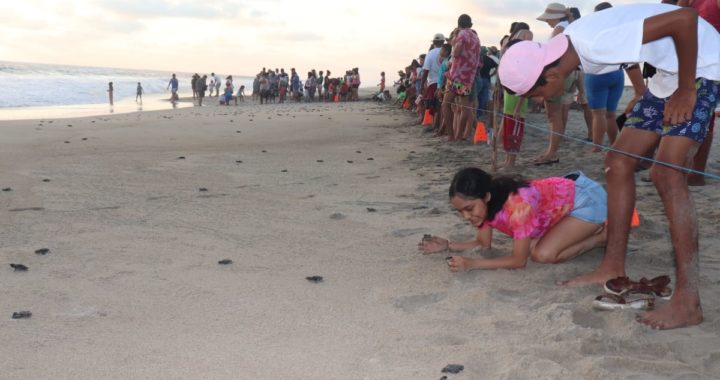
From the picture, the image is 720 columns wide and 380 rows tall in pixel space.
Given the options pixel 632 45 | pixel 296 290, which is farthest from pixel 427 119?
pixel 632 45

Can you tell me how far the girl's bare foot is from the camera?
2650 mm

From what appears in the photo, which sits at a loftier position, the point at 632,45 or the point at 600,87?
the point at 632,45

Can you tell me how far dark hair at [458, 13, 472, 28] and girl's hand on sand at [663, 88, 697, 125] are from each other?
5.92 m

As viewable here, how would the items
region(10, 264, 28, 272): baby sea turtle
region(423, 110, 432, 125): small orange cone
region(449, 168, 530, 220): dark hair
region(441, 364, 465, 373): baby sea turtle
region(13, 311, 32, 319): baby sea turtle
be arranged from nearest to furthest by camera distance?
region(441, 364, 465, 373): baby sea turtle
region(13, 311, 32, 319): baby sea turtle
region(449, 168, 530, 220): dark hair
region(10, 264, 28, 272): baby sea turtle
region(423, 110, 432, 125): small orange cone

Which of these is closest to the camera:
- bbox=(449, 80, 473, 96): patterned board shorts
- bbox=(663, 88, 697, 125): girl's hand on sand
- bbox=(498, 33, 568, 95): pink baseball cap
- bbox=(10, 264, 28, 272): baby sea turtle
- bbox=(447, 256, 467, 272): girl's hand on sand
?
bbox=(663, 88, 697, 125): girl's hand on sand

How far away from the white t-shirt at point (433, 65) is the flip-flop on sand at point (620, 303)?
7.74 metres

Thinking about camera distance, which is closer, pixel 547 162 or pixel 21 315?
pixel 21 315

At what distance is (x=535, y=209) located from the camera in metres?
3.44

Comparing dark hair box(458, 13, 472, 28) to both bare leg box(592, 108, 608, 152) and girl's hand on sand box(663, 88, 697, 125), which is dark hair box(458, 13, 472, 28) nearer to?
bare leg box(592, 108, 608, 152)

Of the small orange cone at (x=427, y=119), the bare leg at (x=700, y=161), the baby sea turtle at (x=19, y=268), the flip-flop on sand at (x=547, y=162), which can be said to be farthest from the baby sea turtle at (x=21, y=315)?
the small orange cone at (x=427, y=119)

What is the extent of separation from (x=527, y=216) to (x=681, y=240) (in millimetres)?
773

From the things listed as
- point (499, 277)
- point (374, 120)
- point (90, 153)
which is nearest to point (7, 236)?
point (499, 277)

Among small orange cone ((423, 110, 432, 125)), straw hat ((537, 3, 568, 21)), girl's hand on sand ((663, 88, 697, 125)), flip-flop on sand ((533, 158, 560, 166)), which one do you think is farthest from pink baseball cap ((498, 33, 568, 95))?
small orange cone ((423, 110, 432, 125))

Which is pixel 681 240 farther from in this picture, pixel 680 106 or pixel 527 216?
pixel 527 216
